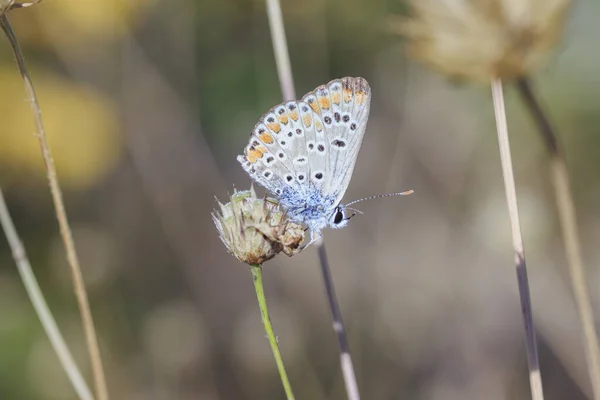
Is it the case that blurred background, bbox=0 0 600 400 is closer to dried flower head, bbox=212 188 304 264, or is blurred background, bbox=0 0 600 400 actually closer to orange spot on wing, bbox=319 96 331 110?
orange spot on wing, bbox=319 96 331 110

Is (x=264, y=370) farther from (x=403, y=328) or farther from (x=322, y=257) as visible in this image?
(x=322, y=257)

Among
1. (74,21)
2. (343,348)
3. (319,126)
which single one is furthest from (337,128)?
(74,21)

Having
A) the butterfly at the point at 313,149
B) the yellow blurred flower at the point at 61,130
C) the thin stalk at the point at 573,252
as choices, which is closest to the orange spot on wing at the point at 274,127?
the butterfly at the point at 313,149

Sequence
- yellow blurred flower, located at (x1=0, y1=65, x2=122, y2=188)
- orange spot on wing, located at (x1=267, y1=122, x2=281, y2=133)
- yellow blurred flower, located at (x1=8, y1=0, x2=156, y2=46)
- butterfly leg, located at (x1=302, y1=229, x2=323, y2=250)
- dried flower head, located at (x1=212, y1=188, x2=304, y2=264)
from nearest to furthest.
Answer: dried flower head, located at (x1=212, y1=188, x2=304, y2=264) → butterfly leg, located at (x1=302, y1=229, x2=323, y2=250) → orange spot on wing, located at (x1=267, y1=122, x2=281, y2=133) → yellow blurred flower, located at (x1=0, y1=65, x2=122, y2=188) → yellow blurred flower, located at (x1=8, y1=0, x2=156, y2=46)

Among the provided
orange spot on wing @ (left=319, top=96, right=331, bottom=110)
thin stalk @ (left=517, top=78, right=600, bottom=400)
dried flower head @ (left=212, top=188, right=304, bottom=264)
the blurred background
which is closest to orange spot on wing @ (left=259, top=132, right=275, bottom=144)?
orange spot on wing @ (left=319, top=96, right=331, bottom=110)

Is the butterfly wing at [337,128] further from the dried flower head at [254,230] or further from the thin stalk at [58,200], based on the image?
the thin stalk at [58,200]

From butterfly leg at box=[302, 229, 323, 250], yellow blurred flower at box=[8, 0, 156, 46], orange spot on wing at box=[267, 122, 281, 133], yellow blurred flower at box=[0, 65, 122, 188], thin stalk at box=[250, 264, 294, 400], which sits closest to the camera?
thin stalk at box=[250, 264, 294, 400]

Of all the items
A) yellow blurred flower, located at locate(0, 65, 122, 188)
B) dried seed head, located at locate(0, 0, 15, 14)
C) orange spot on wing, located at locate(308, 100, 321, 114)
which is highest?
yellow blurred flower, located at locate(0, 65, 122, 188)

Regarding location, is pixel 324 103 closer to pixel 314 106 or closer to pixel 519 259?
pixel 314 106
